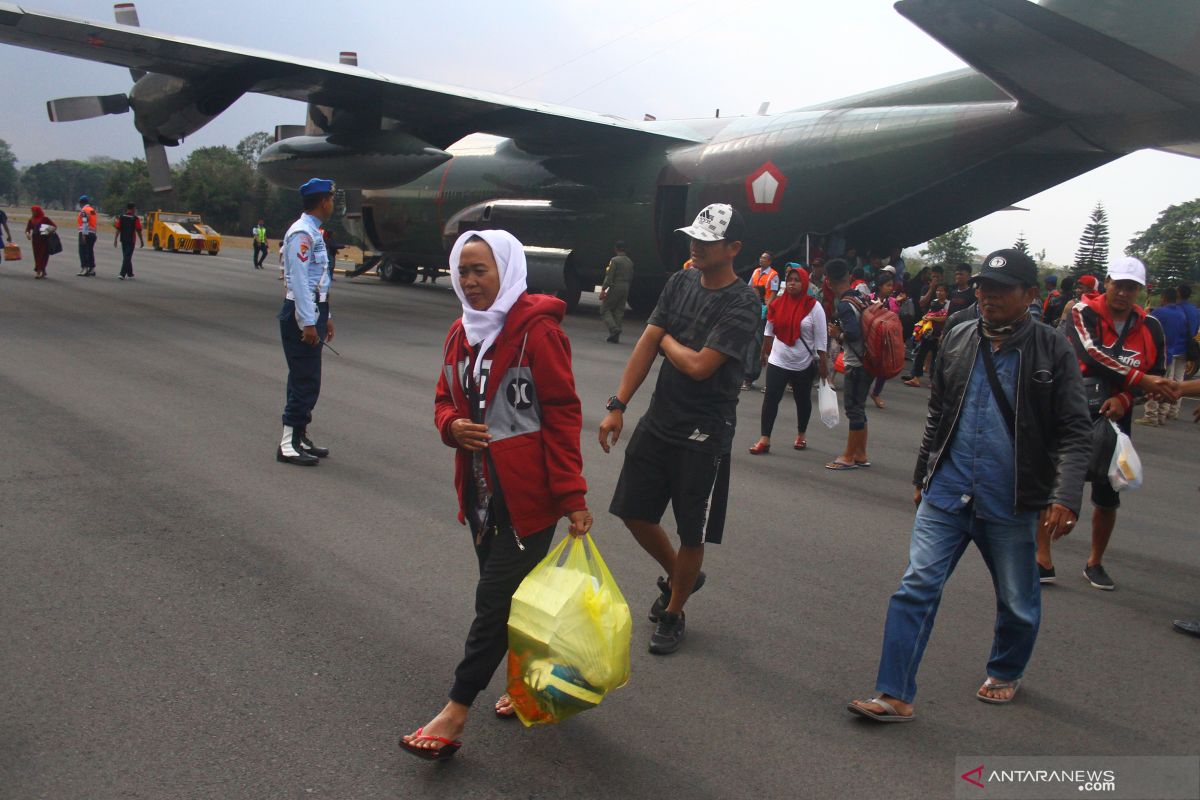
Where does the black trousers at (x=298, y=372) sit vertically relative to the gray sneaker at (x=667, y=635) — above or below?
above

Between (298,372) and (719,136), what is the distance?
11.5m

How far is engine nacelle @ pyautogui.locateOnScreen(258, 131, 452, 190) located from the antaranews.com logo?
1625 centimetres

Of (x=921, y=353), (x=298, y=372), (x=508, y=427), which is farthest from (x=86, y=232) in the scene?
(x=508, y=427)

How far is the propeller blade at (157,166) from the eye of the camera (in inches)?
657

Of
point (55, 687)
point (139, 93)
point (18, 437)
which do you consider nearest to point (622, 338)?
point (139, 93)

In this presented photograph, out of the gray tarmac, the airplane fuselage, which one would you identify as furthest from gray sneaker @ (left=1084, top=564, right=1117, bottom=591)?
the airplane fuselage

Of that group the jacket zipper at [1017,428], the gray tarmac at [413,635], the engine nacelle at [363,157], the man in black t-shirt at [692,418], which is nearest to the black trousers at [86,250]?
the engine nacelle at [363,157]

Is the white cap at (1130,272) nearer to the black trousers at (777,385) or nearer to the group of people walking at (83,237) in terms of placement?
the black trousers at (777,385)

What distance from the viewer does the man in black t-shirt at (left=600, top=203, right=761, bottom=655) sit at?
399cm

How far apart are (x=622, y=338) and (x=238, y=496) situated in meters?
10.9

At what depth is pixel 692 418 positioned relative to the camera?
402 cm

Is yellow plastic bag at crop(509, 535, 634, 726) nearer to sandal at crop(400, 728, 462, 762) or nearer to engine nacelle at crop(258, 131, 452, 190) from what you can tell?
sandal at crop(400, 728, 462, 762)

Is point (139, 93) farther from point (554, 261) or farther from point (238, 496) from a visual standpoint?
point (238, 496)

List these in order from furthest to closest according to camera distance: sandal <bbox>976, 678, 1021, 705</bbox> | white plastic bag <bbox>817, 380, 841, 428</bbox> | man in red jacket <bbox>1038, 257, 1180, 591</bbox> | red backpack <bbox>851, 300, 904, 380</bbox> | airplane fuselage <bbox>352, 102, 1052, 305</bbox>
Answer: airplane fuselage <bbox>352, 102, 1052, 305</bbox> < white plastic bag <bbox>817, 380, 841, 428</bbox> < red backpack <bbox>851, 300, 904, 380</bbox> < man in red jacket <bbox>1038, 257, 1180, 591</bbox> < sandal <bbox>976, 678, 1021, 705</bbox>
